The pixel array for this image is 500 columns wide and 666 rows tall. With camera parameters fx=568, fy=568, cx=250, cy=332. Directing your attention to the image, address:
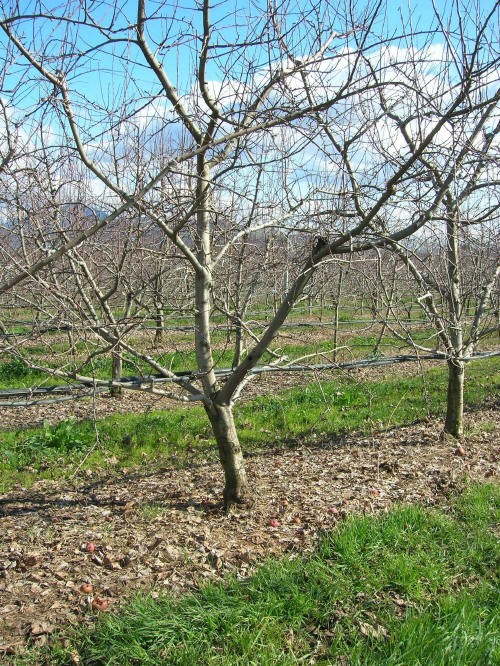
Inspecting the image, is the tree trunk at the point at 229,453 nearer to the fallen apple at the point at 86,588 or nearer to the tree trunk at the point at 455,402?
the fallen apple at the point at 86,588

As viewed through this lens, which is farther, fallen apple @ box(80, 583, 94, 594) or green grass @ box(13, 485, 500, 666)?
fallen apple @ box(80, 583, 94, 594)

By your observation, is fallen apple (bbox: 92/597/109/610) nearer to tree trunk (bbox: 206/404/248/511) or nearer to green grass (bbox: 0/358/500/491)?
tree trunk (bbox: 206/404/248/511)

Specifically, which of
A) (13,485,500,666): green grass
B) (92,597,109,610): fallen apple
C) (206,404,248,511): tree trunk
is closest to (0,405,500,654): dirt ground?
(92,597,109,610): fallen apple

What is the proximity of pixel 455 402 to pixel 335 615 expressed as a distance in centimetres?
383

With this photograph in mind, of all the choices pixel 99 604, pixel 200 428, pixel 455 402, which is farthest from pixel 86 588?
pixel 455 402

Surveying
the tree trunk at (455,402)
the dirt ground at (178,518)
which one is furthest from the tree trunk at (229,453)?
the tree trunk at (455,402)

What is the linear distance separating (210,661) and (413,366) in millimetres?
8791

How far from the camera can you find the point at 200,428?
666cm

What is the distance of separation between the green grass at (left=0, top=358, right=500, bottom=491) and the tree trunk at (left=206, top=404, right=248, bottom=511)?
890mm

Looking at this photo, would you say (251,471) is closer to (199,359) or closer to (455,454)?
(199,359)

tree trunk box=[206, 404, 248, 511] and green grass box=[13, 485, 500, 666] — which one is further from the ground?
tree trunk box=[206, 404, 248, 511]

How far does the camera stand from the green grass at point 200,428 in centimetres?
573

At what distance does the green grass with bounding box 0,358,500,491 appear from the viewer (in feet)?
18.8

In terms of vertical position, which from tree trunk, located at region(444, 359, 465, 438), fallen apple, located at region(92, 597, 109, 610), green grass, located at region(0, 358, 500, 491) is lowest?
fallen apple, located at region(92, 597, 109, 610)
